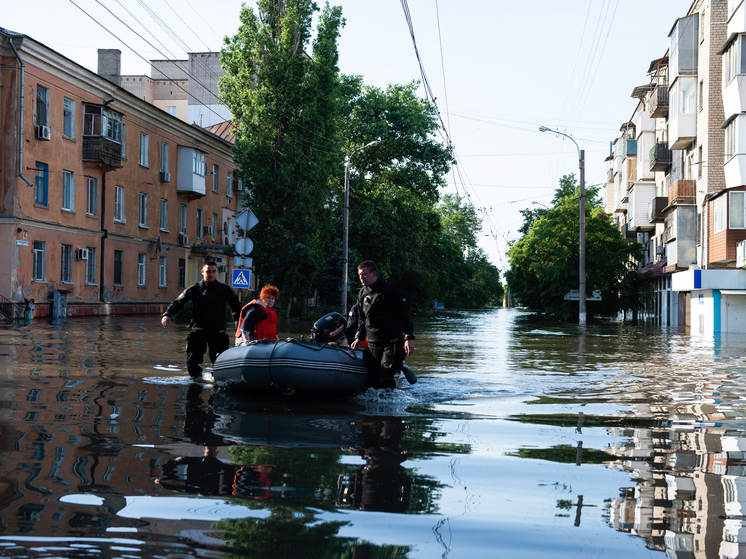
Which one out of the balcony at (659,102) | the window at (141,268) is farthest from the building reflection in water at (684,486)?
the balcony at (659,102)

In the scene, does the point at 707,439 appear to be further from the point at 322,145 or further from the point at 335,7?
the point at 335,7

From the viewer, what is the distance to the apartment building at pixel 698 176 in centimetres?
3145

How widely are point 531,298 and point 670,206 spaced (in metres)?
22.2

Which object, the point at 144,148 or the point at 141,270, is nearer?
the point at 144,148

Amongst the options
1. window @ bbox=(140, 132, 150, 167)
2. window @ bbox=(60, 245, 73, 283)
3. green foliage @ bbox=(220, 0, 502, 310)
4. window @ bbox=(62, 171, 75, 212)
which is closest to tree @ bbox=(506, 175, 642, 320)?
green foliage @ bbox=(220, 0, 502, 310)

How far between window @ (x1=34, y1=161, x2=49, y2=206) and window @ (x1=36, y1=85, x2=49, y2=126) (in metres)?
1.71

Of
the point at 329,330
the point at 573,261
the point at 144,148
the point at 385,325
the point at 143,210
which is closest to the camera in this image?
the point at 385,325

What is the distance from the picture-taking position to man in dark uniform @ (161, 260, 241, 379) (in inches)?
455

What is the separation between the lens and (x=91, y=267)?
38.2 m

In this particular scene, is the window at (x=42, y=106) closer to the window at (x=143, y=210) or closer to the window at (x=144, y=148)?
the window at (x=144, y=148)

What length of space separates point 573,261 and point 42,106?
1199 inches

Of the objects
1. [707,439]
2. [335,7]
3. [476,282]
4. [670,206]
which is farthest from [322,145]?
[476,282]

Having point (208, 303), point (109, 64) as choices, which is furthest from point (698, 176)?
point (109, 64)

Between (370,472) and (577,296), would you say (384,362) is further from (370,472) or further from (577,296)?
(577,296)
